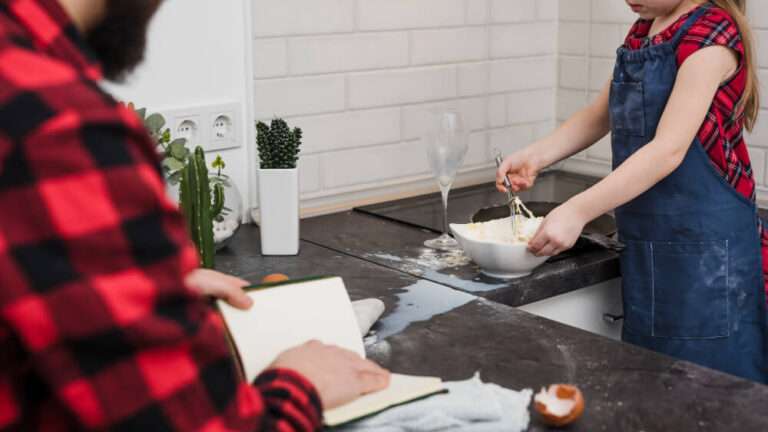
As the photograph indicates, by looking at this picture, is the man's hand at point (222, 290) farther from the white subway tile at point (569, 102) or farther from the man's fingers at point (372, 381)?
the white subway tile at point (569, 102)

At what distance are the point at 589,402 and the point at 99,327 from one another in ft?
2.18

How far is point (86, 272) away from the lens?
71cm

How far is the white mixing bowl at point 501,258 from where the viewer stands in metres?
1.72

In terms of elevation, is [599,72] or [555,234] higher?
[599,72]

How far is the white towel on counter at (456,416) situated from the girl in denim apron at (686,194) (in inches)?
23.7

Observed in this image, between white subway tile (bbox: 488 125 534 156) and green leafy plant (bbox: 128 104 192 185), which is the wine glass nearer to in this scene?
green leafy plant (bbox: 128 104 192 185)

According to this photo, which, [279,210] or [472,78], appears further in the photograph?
[472,78]

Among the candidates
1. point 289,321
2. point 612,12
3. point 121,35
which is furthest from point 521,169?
point 121,35

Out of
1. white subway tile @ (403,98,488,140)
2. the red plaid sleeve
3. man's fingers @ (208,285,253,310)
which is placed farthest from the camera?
white subway tile @ (403,98,488,140)

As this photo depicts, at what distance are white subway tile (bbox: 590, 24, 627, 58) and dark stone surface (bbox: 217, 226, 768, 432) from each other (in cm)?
108

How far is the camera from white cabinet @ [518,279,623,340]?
73.6 inches

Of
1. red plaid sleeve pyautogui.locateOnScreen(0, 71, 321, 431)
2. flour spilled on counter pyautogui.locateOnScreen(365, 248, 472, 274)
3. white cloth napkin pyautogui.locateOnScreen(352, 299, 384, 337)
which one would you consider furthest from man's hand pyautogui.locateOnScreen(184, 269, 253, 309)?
flour spilled on counter pyautogui.locateOnScreen(365, 248, 472, 274)

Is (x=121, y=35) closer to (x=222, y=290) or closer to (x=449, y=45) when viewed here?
(x=222, y=290)

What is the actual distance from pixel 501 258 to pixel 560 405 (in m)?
0.62
